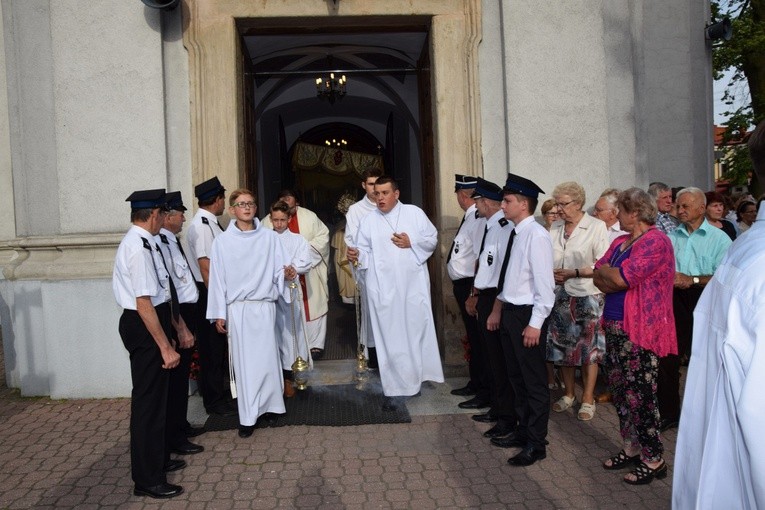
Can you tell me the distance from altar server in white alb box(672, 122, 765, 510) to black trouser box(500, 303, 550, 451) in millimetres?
2949

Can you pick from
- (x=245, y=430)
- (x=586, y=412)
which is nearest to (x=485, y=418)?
(x=586, y=412)

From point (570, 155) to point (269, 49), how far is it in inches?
246

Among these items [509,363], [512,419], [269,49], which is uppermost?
[269,49]

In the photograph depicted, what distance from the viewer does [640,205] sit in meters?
4.56

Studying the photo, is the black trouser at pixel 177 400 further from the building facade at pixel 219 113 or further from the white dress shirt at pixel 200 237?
the building facade at pixel 219 113

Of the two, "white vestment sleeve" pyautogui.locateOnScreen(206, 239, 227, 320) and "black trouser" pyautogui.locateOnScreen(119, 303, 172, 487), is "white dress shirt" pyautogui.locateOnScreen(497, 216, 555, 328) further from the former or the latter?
"black trouser" pyautogui.locateOnScreen(119, 303, 172, 487)

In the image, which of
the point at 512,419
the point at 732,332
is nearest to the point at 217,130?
the point at 512,419

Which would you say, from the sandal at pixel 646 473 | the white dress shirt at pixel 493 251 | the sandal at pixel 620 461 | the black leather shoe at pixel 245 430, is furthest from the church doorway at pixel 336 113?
the sandal at pixel 646 473

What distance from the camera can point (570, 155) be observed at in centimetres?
768

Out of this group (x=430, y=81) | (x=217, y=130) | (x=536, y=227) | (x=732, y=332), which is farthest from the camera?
(x=430, y=81)

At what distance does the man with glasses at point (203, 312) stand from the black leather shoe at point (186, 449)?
0.98 metres

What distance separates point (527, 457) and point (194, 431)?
261 centimetres

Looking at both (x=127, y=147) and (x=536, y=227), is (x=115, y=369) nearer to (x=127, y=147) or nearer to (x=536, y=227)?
(x=127, y=147)

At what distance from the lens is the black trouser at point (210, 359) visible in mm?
6586
